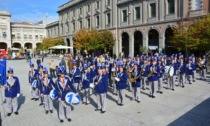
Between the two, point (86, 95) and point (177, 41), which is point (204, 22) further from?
point (86, 95)

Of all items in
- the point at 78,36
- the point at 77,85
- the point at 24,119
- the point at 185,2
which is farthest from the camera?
the point at 78,36

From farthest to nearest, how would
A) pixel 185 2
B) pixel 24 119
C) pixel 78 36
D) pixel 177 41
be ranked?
pixel 78 36 < pixel 185 2 < pixel 177 41 < pixel 24 119

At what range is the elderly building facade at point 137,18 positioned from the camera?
2741 cm

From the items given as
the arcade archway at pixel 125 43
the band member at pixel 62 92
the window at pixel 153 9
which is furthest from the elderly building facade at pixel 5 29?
the band member at pixel 62 92

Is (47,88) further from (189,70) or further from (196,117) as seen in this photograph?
(189,70)

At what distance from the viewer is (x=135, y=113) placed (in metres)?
8.34

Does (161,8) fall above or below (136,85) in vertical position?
above

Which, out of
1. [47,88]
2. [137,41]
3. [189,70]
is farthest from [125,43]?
[47,88]

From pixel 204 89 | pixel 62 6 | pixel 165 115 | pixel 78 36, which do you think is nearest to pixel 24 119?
pixel 165 115

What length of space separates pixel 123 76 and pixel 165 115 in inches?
98.0

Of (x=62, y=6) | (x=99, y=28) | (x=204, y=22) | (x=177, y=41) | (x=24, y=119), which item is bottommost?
(x=24, y=119)

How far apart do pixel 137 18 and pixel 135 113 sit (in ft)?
91.9

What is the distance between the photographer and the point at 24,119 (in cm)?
796

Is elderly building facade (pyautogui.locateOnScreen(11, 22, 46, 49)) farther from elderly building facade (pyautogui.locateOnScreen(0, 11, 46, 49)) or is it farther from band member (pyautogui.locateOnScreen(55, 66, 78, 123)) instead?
band member (pyautogui.locateOnScreen(55, 66, 78, 123))
